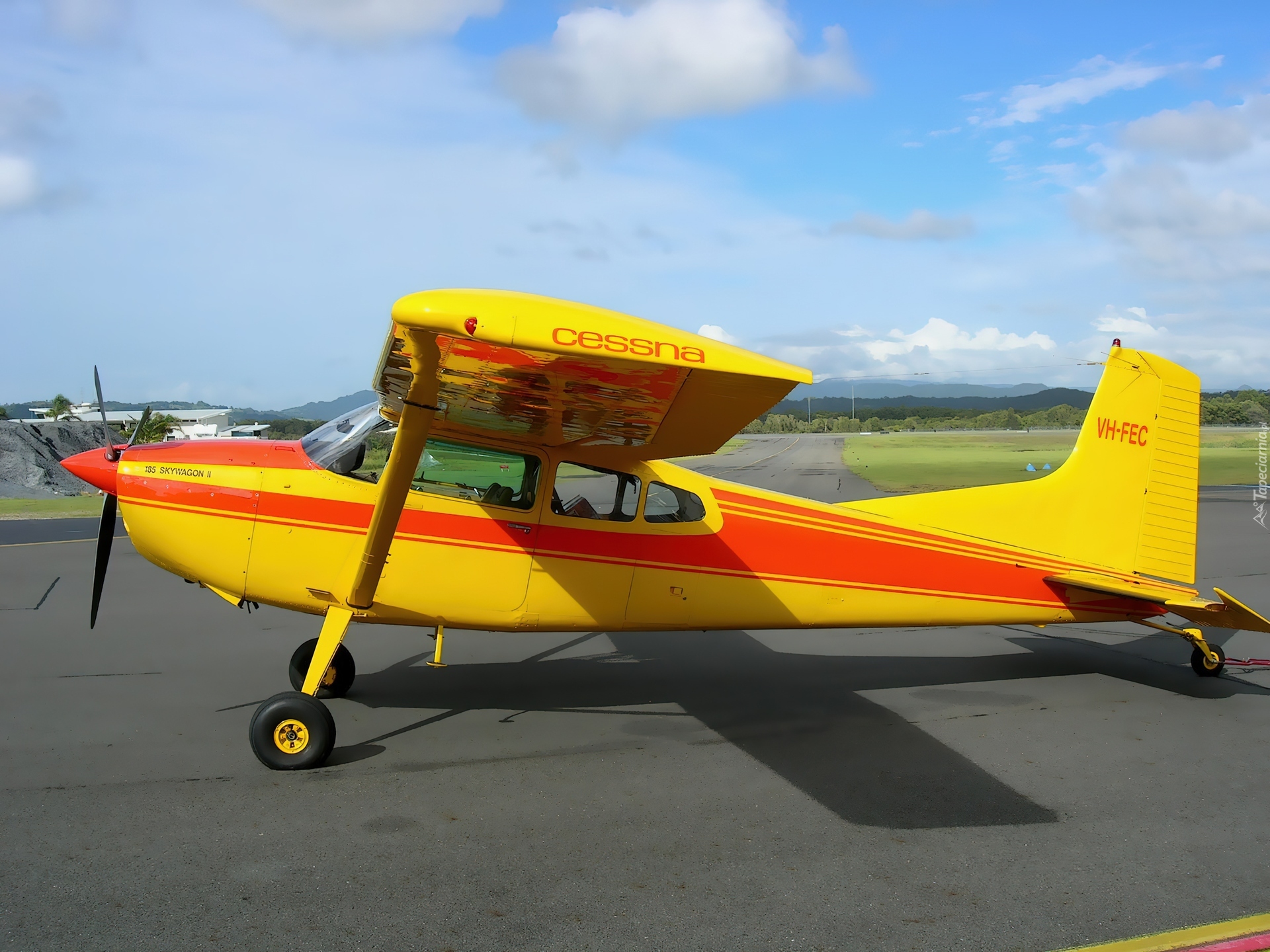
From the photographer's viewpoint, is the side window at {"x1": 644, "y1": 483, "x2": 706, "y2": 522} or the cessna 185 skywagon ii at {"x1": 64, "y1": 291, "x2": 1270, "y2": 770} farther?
the side window at {"x1": 644, "y1": 483, "x2": 706, "y2": 522}

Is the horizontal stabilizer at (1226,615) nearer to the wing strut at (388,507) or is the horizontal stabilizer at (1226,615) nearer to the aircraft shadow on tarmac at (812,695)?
the aircraft shadow on tarmac at (812,695)

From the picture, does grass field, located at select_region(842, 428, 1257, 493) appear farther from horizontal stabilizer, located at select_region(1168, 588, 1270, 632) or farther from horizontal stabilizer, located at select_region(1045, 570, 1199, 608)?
horizontal stabilizer, located at select_region(1168, 588, 1270, 632)

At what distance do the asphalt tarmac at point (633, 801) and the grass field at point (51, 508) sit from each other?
15269 mm

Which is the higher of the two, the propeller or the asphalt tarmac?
the propeller

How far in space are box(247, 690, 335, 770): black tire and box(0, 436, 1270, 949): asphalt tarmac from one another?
15 centimetres

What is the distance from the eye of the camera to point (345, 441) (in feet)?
18.7

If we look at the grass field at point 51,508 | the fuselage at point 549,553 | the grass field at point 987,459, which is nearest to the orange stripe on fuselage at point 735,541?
the fuselage at point 549,553

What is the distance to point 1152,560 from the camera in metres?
7.16

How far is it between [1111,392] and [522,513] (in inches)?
202

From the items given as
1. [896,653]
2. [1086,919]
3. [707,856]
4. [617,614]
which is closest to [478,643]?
[617,614]

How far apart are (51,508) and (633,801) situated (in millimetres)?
23844

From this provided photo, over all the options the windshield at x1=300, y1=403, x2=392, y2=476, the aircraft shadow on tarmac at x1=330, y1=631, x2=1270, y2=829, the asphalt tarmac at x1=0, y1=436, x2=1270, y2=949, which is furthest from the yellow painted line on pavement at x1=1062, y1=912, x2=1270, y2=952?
the windshield at x1=300, y1=403, x2=392, y2=476

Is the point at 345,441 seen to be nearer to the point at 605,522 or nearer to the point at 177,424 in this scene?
the point at 605,522

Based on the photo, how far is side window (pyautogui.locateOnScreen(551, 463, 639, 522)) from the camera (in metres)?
5.82
